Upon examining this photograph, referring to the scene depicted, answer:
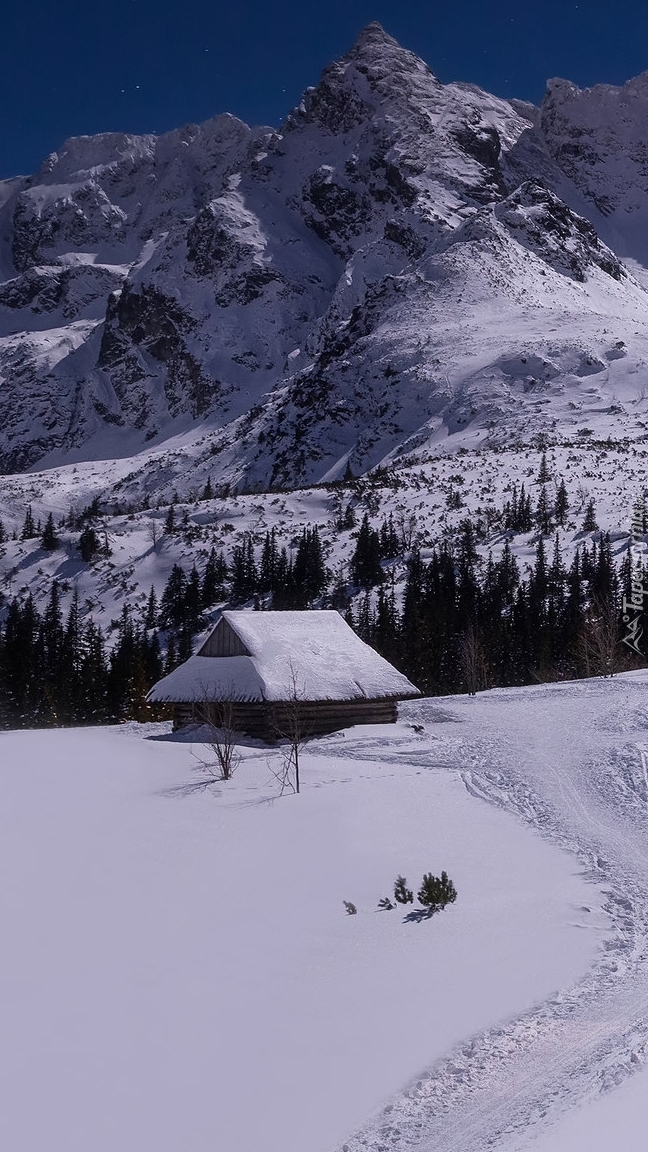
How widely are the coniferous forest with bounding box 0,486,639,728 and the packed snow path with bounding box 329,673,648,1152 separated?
15.9m

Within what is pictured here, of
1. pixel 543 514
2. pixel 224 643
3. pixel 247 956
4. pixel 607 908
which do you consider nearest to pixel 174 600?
pixel 543 514

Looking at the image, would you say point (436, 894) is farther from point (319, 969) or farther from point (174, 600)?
point (174, 600)

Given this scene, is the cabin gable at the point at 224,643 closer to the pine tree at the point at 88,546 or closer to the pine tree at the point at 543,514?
the pine tree at the point at 543,514

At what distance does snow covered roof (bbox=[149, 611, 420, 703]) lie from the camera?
26625 mm

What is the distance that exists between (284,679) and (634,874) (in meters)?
14.5

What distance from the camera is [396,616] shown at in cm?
6150

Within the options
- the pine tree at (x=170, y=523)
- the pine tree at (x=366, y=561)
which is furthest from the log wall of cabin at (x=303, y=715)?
the pine tree at (x=170, y=523)

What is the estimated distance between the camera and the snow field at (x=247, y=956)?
7.36 meters

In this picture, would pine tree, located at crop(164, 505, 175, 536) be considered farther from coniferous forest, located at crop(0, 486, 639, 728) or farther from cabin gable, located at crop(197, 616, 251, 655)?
cabin gable, located at crop(197, 616, 251, 655)

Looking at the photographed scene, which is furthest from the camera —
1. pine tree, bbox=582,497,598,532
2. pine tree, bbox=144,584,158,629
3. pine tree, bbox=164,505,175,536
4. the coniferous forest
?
pine tree, bbox=164,505,175,536

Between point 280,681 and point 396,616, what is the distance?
35.6m

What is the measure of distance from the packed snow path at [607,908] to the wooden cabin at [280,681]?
93.6 inches

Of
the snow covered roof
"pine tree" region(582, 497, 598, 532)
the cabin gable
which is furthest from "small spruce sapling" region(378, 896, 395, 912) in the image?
"pine tree" region(582, 497, 598, 532)

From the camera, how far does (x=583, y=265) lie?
174 meters
